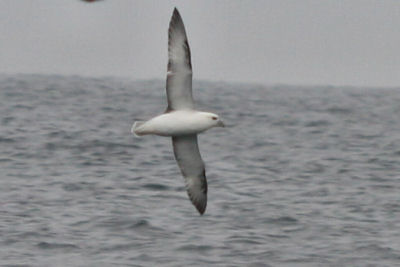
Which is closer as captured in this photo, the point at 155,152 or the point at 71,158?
the point at 71,158

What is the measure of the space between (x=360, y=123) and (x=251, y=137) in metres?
7.29

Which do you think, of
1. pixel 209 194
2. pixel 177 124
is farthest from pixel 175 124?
pixel 209 194

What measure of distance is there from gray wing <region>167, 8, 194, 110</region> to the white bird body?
145 mm

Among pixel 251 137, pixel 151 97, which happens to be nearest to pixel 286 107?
pixel 151 97

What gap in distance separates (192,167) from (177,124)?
142 cm

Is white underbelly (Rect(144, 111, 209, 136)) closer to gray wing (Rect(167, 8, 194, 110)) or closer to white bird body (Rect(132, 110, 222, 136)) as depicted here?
white bird body (Rect(132, 110, 222, 136))

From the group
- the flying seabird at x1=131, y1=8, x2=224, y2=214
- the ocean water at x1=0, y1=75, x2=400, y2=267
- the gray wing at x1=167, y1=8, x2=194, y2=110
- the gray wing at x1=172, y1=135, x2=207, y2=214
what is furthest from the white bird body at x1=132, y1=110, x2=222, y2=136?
the ocean water at x1=0, y1=75, x2=400, y2=267

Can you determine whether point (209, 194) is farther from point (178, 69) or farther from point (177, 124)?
point (178, 69)

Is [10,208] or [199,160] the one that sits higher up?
[199,160]

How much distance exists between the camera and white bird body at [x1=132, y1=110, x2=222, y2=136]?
43.2 ft

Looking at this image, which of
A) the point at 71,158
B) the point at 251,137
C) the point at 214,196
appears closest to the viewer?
the point at 214,196

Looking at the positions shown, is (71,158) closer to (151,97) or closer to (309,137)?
(309,137)

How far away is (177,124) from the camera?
13203mm

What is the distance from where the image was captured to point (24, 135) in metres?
28.0
